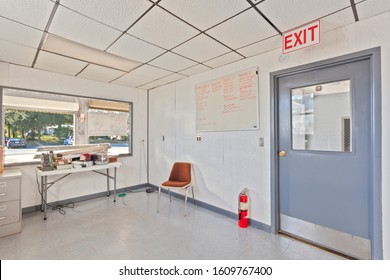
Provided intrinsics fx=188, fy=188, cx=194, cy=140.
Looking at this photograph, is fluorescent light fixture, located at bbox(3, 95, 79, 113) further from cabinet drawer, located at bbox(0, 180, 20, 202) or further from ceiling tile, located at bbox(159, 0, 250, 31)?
ceiling tile, located at bbox(159, 0, 250, 31)

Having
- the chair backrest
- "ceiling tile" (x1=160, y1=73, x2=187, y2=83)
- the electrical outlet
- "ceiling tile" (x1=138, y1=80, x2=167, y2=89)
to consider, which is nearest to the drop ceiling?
"ceiling tile" (x1=160, y1=73, x2=187, y2=83)

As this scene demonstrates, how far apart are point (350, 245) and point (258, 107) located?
1.95 metres

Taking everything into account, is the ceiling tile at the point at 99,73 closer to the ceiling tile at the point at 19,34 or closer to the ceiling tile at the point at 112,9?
the ceiling tile at the point at 19,34

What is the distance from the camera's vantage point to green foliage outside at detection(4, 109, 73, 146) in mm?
3221

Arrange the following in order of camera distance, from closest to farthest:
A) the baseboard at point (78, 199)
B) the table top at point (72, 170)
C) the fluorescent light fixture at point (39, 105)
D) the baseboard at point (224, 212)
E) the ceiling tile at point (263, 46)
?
1. the ceiling tile at point (263, 46)
2. the baseboard at point (224, 212)
3. the table top at point (72, 170)
4. the fluorescent light fixture at point (39, 105)
5. the baseboard at point (78, 199)

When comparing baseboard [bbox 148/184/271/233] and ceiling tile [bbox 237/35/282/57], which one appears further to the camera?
baseboard [bbox 148/184/271/233]

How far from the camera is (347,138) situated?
2.11 metres

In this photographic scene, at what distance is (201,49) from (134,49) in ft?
3.00

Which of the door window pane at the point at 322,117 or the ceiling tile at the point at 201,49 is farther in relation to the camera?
the ceiling tile at the point at 201,49

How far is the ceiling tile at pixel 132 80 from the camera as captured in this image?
3.77 meters

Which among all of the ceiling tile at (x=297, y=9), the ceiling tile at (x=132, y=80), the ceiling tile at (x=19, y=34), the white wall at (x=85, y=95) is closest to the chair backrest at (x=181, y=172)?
the white wall at (x=85, y=95)

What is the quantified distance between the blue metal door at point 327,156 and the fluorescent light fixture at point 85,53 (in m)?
2.48

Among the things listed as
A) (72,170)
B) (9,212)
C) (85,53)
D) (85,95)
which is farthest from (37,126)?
(85,53)
